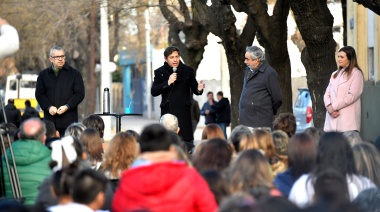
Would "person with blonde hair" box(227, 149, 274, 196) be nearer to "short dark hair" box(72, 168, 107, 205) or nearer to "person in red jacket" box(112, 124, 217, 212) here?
"person in red jacket" box(112, 124, 217, 212)

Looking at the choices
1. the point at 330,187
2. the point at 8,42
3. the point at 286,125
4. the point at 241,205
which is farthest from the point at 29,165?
the point at 241,205

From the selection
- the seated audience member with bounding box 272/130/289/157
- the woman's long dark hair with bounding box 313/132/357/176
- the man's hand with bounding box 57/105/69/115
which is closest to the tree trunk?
the man's hand with bounding box 57/105/69/115

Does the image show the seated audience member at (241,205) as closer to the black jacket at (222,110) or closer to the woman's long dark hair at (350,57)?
the woman's long dark hair at (350,57)

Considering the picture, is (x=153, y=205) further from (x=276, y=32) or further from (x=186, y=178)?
(x=276, y=32)

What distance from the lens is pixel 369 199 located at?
26.2 feet

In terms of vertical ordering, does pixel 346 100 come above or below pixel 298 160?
above

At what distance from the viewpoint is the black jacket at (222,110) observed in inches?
1245

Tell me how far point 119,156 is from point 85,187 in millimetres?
2868

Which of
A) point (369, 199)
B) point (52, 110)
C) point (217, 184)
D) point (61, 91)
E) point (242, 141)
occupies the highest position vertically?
point (61, 91)

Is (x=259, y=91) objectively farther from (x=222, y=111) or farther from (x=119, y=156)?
(x=222, y=111)

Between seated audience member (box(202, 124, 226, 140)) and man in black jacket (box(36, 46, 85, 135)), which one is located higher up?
man in black jacket (box(36, 46, 85, 135))

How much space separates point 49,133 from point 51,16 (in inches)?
1429

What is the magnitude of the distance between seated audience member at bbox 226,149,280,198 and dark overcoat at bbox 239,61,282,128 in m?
6.99

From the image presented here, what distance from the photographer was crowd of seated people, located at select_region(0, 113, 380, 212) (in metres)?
7.14
